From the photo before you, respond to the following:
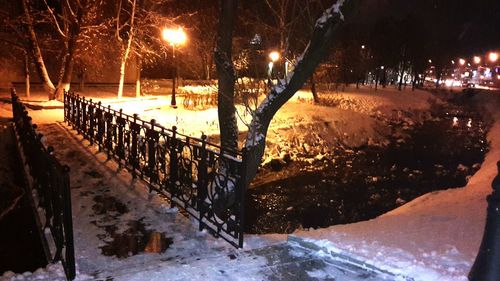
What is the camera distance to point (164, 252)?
5.19 meters

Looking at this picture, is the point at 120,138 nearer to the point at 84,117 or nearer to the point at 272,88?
the point at 272,88

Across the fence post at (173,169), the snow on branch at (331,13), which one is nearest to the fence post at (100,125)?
the fence post at (173,169)

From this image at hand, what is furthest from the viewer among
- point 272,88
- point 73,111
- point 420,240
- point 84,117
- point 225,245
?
point 73,111

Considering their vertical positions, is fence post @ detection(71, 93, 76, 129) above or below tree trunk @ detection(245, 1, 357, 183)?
below

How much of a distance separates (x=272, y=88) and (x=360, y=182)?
775 cm

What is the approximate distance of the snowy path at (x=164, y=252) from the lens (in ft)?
15.2

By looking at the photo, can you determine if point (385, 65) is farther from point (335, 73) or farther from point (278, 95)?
point (278, 95)

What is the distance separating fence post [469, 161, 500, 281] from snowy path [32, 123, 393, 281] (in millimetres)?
977

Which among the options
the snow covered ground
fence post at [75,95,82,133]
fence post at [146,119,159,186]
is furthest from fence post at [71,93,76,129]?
fence post at [146,119,159,186]

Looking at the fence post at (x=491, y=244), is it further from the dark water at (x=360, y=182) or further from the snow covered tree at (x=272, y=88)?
the dark water at (x=360, y=182)

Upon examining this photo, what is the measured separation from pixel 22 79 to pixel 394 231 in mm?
30123

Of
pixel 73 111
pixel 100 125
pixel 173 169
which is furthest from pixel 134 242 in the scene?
pixel 73 111

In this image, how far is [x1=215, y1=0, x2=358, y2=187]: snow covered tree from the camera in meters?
6.93

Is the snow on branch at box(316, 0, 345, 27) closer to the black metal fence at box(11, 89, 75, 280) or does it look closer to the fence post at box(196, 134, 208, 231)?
the fence post at box(196, 134, 208, 231)
